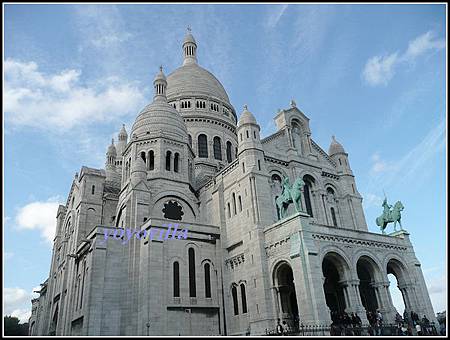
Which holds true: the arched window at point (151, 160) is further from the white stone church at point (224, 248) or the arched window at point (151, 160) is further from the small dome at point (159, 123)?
the small dome at point (159, 123)

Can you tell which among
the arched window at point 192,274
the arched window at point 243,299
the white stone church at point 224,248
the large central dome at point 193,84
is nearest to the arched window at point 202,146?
the large central dome at point 193,84

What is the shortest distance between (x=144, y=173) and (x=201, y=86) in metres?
23.7

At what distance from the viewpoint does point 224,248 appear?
3419 cm

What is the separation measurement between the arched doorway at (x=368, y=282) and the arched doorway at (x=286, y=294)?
5519 mm

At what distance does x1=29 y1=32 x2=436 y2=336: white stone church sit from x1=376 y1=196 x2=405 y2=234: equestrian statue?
1.32 meters

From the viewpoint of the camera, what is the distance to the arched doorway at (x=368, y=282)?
1182 inches

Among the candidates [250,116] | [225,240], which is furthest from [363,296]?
[250,116]

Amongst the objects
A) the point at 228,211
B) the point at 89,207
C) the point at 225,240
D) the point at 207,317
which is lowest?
the point at 207,317

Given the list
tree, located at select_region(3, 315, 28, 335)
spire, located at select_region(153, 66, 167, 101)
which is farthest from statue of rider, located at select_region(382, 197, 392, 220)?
tree, located at select_region(3, 315, 28, 335)

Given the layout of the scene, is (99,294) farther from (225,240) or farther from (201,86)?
(201,86)

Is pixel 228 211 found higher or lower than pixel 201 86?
lower

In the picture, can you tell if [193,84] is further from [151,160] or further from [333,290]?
[333,290]

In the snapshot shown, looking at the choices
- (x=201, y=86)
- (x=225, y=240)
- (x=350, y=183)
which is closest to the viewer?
(x=225, y=240)

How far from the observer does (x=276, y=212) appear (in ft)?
108
